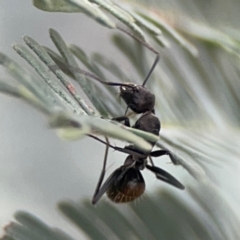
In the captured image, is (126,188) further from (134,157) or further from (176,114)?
(176,114)

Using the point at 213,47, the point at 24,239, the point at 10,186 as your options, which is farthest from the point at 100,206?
the point at 10,186

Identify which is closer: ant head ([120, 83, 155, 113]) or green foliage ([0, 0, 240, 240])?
green foliage ([0, 0, 240, 240])

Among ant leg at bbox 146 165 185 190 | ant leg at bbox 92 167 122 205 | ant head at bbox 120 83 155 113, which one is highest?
ant head at bbox 120 83 155 113

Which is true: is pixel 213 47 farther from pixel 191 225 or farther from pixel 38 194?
pixel 38 194

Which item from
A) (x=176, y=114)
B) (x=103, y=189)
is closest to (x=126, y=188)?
(x=103, y=189)

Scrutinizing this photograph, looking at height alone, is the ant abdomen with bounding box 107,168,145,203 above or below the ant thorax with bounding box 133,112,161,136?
below

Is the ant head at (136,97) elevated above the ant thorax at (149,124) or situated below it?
above
